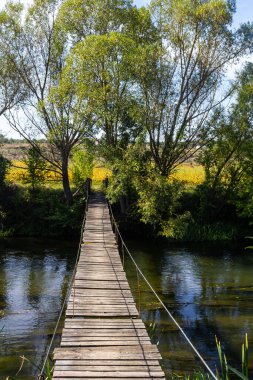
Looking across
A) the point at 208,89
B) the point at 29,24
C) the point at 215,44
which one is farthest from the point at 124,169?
the point at 29,24

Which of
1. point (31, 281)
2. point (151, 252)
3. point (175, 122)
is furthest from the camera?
point (175, 122)

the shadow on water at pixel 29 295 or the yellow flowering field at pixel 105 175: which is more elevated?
the yellow flowering field at pixel 105 175

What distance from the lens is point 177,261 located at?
73.4 ft

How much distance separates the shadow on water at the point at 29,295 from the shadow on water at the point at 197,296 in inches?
128

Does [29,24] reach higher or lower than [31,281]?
higher

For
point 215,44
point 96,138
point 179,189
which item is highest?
point 215,44

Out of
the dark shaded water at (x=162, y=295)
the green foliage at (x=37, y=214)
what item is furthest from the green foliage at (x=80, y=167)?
the dark shaded water at (x=162, y=295)

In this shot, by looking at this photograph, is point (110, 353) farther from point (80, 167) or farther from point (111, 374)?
point (80, 167)

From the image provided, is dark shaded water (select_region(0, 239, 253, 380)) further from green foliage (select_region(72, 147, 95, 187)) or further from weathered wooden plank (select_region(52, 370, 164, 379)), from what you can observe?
green foliage (select_region(72, 147, 95, 187))

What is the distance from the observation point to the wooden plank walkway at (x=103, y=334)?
6.36 meters

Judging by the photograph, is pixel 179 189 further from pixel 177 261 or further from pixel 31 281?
pixel 31 281

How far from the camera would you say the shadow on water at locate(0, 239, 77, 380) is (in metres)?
11.4

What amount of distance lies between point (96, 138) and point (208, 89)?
7880 mm

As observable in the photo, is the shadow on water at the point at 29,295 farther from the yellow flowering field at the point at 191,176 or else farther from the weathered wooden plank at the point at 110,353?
the yellow flowering field at the point at 191,176
